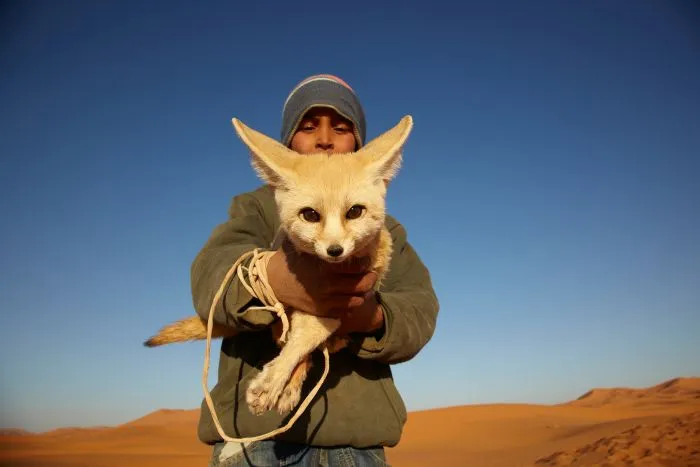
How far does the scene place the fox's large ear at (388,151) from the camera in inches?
82.4

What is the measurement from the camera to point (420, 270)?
8.62ft

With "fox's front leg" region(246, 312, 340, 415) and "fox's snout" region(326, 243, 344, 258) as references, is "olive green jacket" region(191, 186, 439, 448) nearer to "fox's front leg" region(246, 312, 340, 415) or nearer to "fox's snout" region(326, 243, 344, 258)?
"fox's front leg" region(246, 312, 340, 415)

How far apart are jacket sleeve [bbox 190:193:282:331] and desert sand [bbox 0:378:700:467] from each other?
28.9 feet

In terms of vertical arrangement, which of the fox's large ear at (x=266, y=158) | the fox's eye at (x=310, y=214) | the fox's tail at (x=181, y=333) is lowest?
the fox's tail at (x=181, y=333)

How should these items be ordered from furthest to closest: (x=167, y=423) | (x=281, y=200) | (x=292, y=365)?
(x=167, y=423), (x=281, y=200), (x=292, y=365)

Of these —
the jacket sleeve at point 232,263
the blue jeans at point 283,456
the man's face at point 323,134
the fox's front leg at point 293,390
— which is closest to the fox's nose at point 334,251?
the jacket sleeve at point 232,263

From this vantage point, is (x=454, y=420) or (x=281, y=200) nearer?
(x=281, y=200)

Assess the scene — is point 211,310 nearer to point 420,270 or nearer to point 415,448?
point 420,270

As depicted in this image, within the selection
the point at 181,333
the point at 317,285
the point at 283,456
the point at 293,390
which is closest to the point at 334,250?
the point at 317,285

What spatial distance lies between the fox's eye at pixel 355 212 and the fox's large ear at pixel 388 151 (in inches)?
Answer: 7.0

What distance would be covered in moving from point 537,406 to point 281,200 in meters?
25.3

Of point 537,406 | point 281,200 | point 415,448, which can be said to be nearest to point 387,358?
point 281,200

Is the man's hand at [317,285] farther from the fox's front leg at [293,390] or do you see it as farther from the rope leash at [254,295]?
the fox's front leg at [293,390]

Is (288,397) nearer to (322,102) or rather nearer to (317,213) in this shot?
(317,213)
